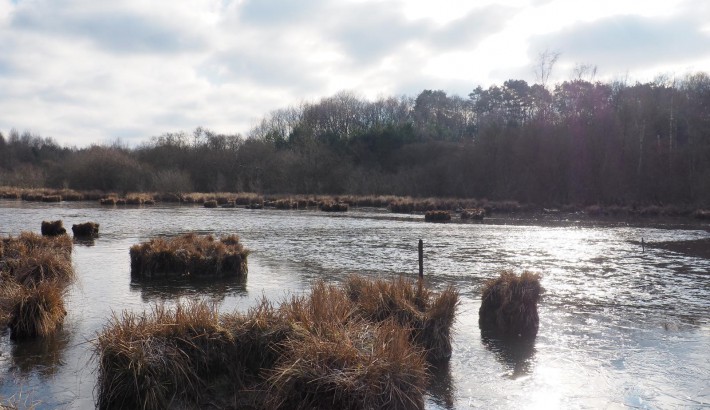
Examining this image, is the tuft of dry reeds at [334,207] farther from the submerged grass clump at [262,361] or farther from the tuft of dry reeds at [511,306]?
the submerged grass clump at [262,361]

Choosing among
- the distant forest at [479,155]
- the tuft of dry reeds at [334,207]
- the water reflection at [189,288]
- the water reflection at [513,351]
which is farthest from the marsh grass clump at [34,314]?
the distant forest at [479,155]

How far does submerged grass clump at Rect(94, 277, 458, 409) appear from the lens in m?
6.50

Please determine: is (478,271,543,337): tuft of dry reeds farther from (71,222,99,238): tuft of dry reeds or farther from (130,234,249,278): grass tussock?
(71,222,99,238): tuft of dry reeds

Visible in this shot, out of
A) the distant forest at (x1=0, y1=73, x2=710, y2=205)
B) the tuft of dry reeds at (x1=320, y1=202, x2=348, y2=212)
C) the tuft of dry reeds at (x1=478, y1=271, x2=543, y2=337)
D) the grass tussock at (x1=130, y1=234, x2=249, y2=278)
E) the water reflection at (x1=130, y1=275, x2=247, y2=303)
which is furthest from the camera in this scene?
the distant forest at (x1=0, y1=73, x2=710, y2=205)

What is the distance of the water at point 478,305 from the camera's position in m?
7.94

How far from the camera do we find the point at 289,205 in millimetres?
55656

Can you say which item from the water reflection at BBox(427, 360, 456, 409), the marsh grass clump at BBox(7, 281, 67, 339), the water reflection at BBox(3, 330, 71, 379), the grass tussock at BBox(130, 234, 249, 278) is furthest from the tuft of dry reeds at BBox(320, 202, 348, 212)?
the water reflection at BBox(427, 360, 456, 409)

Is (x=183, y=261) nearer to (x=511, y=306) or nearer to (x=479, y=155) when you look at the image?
(x=511, y=306)

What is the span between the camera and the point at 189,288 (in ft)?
47.2

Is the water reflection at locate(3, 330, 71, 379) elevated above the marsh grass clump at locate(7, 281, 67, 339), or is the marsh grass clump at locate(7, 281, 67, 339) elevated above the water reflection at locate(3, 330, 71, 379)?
the marsh grass clump at locate(7, 281, 67, 339)

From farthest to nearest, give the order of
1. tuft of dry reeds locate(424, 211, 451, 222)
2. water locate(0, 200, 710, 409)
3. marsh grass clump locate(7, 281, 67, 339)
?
tuft of dry reeds locate(424, 211, 451, 222), marsh grass clump locate(7, 281, 67, 339), water locate(0, 200, 710, 409)

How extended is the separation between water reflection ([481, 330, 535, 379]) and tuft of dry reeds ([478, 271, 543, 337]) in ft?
0.91

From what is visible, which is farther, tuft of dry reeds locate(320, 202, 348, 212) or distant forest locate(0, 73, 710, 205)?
distant forest locate(0, 73, 710, 205)

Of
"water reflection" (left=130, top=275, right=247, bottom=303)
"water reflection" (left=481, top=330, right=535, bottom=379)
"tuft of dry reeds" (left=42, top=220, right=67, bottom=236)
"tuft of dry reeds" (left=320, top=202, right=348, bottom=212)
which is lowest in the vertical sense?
"water reflection" (left=481, top=330, right=535, bottom=379)
